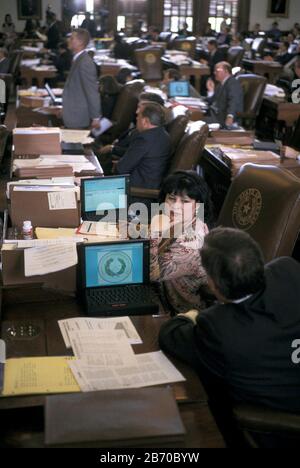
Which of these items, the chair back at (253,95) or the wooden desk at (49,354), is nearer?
the wooden desk at (49,354)

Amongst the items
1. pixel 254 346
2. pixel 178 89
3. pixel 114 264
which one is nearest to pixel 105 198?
pixel 114 264

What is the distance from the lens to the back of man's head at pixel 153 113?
3.97m

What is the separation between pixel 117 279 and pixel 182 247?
53 centimetres

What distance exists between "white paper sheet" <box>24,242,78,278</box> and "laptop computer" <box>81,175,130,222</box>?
0.60 metres

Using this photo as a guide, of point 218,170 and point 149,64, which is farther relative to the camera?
point 149,64

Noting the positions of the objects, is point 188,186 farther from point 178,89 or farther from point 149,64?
point 149,64

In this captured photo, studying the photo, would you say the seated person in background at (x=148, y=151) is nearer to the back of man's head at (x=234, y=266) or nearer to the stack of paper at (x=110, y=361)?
the stack of paper at (x=110, y=361)

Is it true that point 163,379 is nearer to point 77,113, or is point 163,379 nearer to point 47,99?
point 77,113

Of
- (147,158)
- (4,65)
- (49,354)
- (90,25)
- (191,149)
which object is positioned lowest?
(49,354)

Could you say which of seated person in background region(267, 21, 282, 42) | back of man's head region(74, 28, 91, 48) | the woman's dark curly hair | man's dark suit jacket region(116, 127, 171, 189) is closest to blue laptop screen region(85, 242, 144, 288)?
the woman's dark curly hair

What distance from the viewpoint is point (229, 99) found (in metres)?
6.00

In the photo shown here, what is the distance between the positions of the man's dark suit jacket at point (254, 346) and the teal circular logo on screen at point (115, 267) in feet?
1.45

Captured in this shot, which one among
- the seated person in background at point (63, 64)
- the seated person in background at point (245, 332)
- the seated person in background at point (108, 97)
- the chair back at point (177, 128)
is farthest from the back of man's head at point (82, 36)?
the seated person in background at point (63, 64)

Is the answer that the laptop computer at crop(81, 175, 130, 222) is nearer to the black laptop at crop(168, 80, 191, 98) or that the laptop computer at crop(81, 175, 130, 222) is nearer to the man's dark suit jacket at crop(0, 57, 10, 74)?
the black laptop at crop(168, 80, 191, 98)
